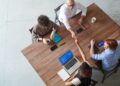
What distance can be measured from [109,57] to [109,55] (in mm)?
57

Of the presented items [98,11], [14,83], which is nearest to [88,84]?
[98,11]

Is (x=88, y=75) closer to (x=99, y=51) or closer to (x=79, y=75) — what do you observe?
(x=79, y=75)

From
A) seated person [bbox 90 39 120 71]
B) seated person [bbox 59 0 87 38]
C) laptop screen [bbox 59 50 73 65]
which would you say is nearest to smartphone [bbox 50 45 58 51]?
laptop screen [bbox 59 50 73 65]

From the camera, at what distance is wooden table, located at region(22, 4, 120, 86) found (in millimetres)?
3865

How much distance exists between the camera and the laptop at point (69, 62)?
3.87 m

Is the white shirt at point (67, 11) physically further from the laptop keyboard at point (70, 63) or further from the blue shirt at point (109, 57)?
the blue shirt at point (109, 57)

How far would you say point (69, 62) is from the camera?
153 inches

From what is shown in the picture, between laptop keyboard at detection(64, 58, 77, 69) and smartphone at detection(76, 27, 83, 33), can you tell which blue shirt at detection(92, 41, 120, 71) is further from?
smartphone at detection(76, 27, 83, 33)

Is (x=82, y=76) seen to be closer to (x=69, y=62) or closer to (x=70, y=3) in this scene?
(x=69, y=62)

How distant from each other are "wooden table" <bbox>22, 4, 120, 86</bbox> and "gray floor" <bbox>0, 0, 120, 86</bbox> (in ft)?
2.80

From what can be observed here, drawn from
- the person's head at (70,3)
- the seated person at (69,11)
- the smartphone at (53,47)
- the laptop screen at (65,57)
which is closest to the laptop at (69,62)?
the laptop screen at (65,57)

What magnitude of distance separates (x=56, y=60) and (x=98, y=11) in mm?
1121

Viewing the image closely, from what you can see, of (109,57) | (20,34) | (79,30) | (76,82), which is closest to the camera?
(76,82)

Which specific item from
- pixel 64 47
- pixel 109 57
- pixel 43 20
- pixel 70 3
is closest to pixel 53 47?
pixel 64 47
